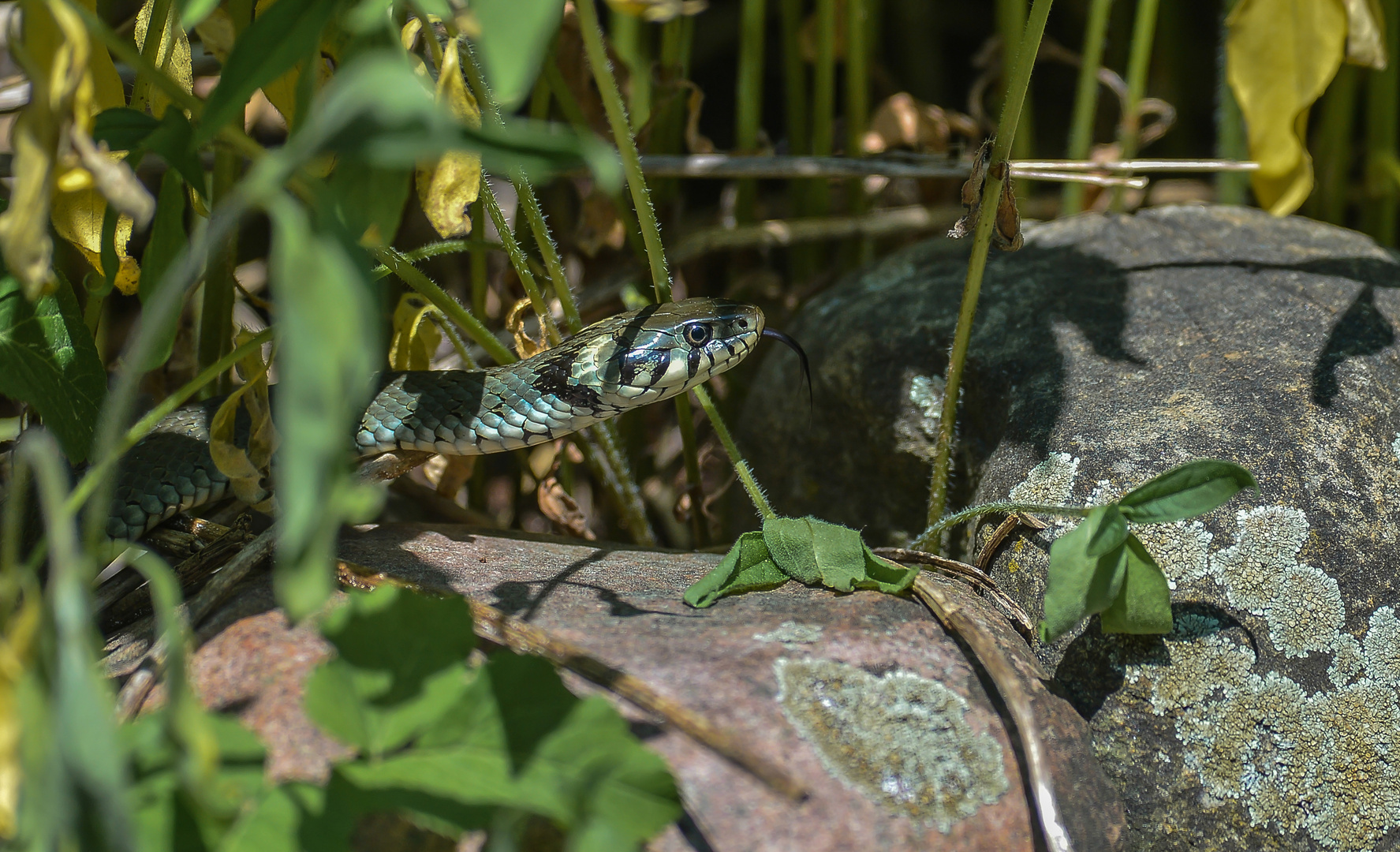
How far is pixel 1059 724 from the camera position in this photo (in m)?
1.80

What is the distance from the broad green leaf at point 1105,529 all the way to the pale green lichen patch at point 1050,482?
1.83 feet

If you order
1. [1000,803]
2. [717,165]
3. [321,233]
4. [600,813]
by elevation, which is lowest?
[1000,803]

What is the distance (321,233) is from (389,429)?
174 centimetres

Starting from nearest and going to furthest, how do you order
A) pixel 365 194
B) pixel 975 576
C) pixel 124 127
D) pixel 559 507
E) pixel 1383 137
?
pixel 365 194 < pixel 124 127 < pixel 975 576 < pixel 559 507 < pixel 1383 137

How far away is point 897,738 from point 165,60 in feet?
6.09

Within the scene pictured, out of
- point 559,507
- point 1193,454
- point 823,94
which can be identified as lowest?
point 559,507

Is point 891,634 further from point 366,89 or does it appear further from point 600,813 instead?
point 366,89

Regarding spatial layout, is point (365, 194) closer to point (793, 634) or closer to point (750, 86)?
point (793, 634)

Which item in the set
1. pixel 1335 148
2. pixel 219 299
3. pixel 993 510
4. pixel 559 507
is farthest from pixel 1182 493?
pixel 1335 148

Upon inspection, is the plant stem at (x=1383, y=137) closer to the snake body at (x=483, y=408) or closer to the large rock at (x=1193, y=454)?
the large rock at (x=1193, y=454)

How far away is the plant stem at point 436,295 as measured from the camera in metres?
1.93

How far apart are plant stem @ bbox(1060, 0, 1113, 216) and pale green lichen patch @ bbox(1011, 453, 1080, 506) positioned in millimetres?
1680

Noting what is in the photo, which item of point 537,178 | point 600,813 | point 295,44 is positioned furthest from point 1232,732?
point 295,44

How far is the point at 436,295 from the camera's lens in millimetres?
2160
